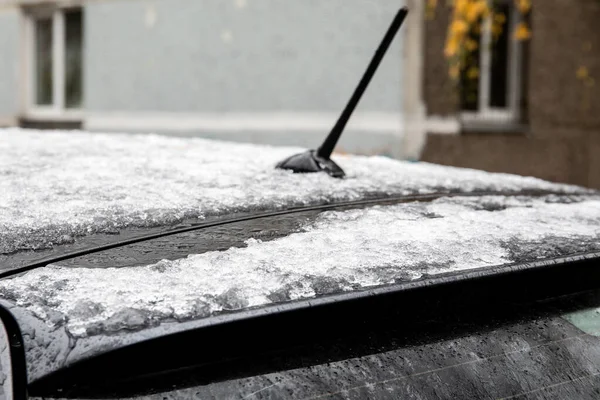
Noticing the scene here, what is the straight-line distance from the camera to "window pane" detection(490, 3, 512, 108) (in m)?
8.12

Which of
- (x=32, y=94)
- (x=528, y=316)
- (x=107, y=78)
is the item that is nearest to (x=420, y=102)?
(x=107, y=78)

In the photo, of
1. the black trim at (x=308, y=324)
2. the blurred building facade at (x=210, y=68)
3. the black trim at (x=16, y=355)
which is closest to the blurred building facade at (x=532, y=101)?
the blurred building facade at (x=210, y=68)

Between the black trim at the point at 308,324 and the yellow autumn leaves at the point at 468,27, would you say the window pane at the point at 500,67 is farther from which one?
the black trim at the point at 308,324

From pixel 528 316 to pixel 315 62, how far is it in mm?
7198

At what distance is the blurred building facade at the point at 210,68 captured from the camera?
25.6 ft

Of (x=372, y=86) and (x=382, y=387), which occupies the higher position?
(x=372, y=86)

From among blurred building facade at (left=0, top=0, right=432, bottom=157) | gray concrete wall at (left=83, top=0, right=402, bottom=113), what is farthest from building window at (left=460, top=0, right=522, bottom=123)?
gray concrete wall at (left=83, top=0, right=402, bottom=113)

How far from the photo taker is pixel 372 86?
7.77m

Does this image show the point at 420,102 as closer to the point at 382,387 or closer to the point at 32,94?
the point at 32,94

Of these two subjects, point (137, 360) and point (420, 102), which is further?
point (420, 102)

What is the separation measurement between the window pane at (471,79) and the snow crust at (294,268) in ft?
22.0

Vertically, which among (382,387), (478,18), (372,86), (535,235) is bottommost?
(382,387)

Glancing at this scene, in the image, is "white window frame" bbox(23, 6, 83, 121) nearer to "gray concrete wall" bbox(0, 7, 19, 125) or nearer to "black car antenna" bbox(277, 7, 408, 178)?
"gray concrete wall" bbox(0, 7, 19, 125)

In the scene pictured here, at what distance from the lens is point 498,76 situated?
816cm
